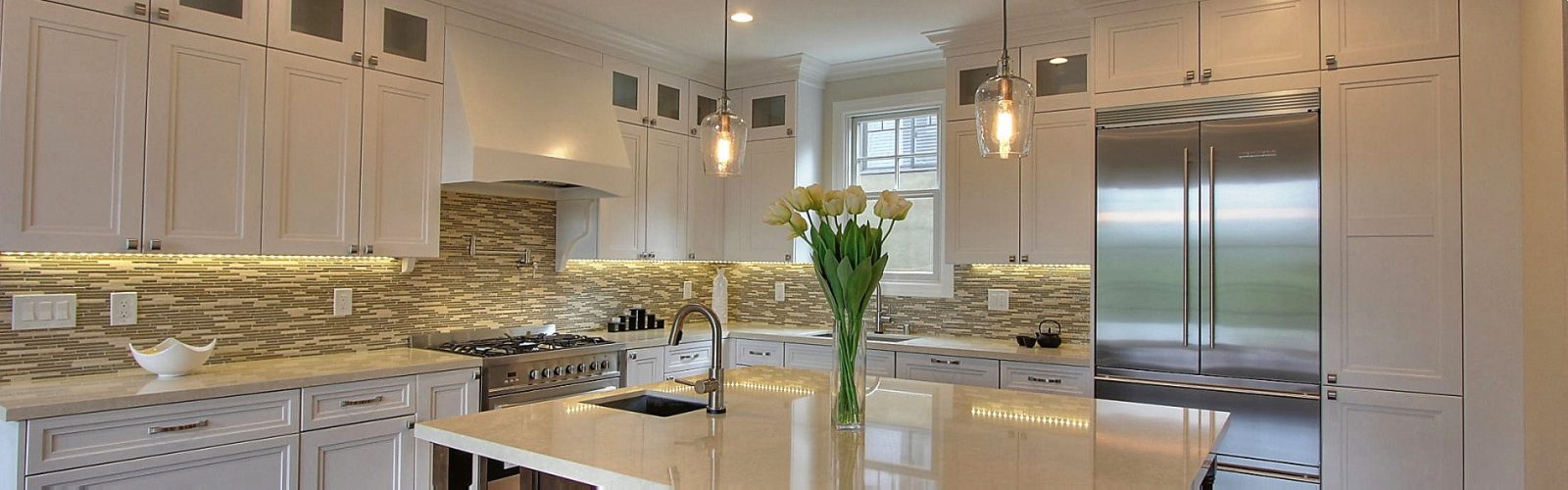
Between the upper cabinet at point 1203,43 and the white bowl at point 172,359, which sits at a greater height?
the upper cabinet at point 1203,43

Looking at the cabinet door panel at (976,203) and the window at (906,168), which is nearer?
the cabinet door panel at (976,203)

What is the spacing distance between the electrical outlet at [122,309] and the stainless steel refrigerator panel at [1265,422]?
3886 millimetres

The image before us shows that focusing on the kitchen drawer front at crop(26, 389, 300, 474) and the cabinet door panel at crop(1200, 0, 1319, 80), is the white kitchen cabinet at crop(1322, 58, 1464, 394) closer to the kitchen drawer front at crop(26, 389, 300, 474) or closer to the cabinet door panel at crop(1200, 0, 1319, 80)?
the cabinet door panel at crop(1200, 0, 1319, 80)

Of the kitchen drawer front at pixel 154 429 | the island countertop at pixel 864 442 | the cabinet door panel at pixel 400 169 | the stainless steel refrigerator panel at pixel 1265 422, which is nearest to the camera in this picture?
the island countertop at pixel 864 442

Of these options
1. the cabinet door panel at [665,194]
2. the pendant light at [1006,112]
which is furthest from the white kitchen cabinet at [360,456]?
the pendant light at [1006,112]

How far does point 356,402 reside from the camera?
316cm

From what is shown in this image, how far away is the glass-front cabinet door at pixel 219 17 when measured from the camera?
2.90 meters

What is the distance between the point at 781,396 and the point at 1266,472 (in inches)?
84.0

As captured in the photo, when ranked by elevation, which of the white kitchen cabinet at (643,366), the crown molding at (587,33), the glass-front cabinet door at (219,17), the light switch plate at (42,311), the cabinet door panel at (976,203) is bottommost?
the white kitchen cabinet at (643,366)

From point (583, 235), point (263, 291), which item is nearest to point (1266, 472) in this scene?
point (583, 235)

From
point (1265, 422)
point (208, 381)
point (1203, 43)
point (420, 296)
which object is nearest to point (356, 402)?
point (208, 381)

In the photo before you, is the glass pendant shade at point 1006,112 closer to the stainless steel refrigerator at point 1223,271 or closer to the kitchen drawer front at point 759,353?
the stainless steel refrigerator at point 1223,271

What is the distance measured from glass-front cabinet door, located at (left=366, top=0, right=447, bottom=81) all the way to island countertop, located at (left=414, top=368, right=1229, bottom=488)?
6.15 feet

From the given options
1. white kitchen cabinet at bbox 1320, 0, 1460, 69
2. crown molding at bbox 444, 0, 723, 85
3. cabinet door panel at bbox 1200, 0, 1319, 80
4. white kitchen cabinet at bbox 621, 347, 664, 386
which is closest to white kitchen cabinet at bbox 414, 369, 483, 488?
white kitchen cabinet at bbox 621, 347, 664, 386
